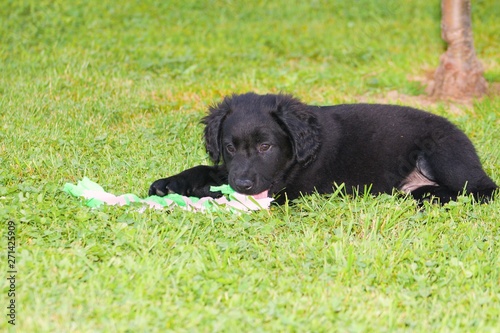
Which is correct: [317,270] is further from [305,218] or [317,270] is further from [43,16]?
[43,16]

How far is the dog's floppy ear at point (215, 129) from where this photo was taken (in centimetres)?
448

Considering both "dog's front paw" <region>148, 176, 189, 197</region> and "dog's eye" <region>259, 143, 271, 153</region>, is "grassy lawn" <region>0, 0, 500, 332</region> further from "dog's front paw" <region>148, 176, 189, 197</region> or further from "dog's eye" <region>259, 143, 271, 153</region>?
"dog's eye" <region>259, 143, 271, 153</region>

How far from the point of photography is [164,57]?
741cm

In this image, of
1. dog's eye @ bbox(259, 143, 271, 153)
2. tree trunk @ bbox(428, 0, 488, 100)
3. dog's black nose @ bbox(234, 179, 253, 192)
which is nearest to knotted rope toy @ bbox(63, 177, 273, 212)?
dog's black nose @ bbox(234, 179, 253, 192)

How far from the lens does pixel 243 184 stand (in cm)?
406

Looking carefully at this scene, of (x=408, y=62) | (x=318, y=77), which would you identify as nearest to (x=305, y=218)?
(x=318, y=77)

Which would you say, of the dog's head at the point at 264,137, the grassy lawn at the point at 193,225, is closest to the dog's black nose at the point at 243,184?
the dog's head at the point at 264,137

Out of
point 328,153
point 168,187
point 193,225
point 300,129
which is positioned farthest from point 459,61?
point 193,225

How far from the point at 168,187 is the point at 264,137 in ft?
2.12

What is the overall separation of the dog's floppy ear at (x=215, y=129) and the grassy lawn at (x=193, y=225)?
0.37 metres

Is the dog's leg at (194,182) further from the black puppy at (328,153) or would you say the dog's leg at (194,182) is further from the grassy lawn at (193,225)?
the grassy lawn at (193,225)

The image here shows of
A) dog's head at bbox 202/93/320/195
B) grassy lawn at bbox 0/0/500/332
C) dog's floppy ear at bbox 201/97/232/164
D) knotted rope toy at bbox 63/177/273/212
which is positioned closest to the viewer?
grassy lawn at bbox 0/0/500/332

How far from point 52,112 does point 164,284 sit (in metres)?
2.94

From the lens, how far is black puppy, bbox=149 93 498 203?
4.30 meters
